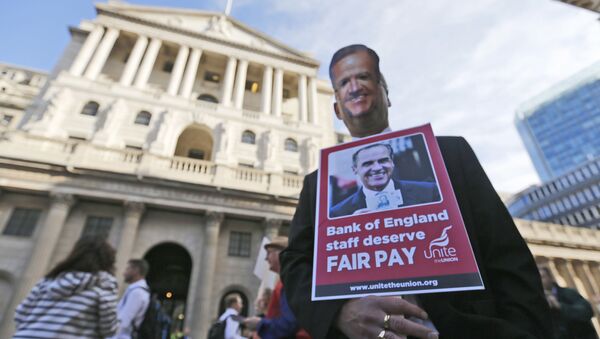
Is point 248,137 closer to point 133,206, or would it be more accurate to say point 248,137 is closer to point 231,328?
point 133,206

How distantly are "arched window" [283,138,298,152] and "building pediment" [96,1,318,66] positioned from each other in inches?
392

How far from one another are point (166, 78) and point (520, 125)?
110 m

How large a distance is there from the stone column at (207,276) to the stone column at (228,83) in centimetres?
1035

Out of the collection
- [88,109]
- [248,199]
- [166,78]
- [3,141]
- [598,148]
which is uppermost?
[598,148]

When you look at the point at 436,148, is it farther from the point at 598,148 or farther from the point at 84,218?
the point at 598,148

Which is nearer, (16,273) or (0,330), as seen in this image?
(0,330)

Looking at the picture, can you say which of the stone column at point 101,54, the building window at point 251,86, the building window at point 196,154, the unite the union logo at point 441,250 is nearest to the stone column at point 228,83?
the building window at point 251,86

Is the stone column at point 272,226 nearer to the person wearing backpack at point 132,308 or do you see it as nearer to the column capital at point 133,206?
Result: the column capital at point 133,206

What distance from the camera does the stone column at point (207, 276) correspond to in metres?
12.4

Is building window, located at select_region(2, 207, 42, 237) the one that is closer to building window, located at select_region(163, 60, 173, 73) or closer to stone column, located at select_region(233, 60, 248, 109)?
stone column, located at select_region(233, 60, 248, 109)

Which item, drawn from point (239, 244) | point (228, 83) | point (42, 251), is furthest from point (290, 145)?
point (42, 251)

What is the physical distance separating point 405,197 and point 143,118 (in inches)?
817

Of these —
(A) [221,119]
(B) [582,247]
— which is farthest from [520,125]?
(A) [221,119]

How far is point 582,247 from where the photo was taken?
2302 cm
